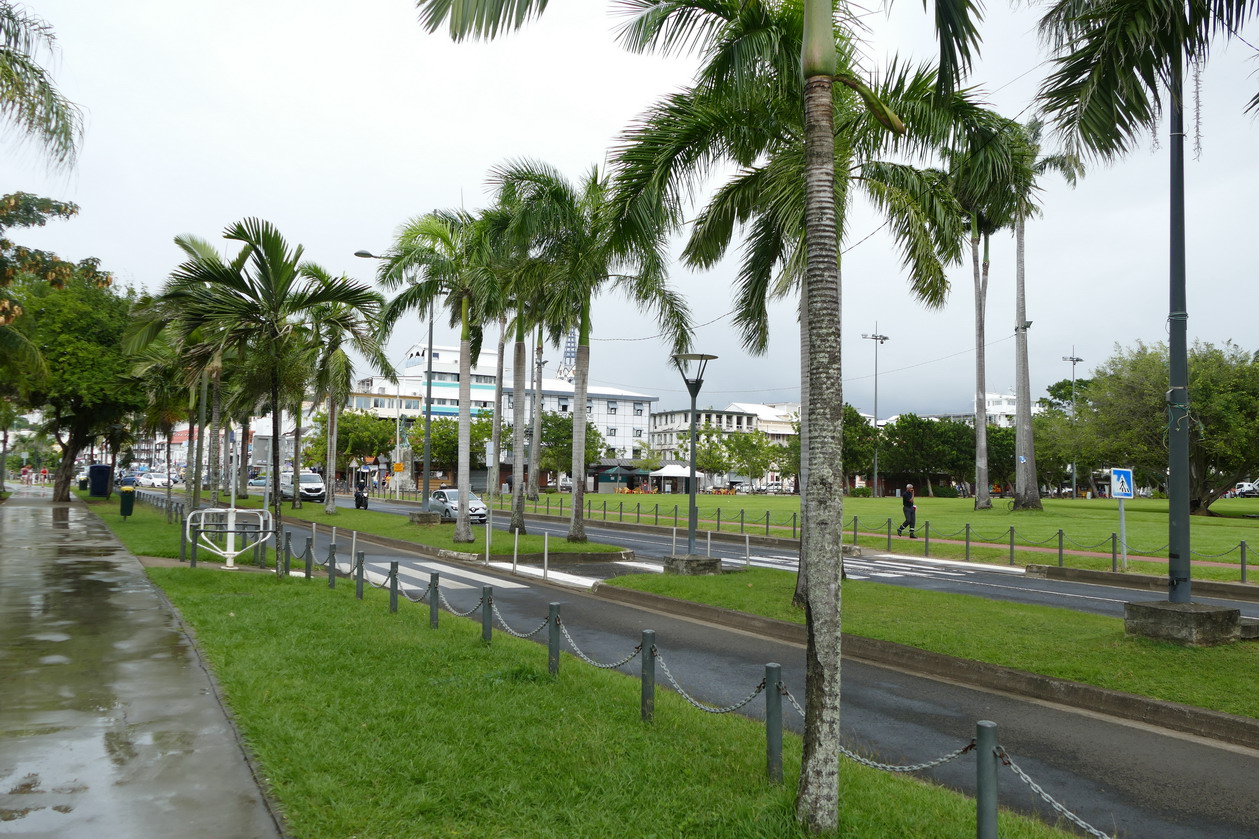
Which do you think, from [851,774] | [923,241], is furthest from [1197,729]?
[923,241]

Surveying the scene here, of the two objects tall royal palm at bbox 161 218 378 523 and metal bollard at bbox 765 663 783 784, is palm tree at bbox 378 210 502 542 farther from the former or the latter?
metal bollard at bbox 765 663 783 784

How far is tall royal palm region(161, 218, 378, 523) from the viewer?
15.9 meters

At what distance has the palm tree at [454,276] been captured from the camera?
2395 centimetres

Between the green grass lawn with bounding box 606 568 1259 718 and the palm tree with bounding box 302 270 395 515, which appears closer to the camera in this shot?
the green grass lawn with bounding box 606 568 1259 718

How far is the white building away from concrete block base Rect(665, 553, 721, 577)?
93760 millimetres

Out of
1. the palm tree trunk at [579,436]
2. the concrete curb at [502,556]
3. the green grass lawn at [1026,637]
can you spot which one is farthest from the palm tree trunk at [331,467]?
the green grass lawn at [1026,637]

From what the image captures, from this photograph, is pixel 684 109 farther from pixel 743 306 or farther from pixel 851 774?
pixel 851 774

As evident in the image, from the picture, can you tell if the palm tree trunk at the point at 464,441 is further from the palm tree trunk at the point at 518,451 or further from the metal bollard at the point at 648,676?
the metal bollard at the point at 648,676

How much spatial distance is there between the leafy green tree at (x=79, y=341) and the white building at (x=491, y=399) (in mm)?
74485

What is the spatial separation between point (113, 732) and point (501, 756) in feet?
9.04

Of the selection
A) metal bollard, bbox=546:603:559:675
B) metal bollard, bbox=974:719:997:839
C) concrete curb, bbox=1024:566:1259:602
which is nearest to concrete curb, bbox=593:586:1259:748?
metal bollard, bbox=546:603:559:675

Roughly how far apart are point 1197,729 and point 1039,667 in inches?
69.4

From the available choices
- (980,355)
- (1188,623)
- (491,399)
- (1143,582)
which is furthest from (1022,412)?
(491,399)

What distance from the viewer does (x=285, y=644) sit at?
941 centimetres
